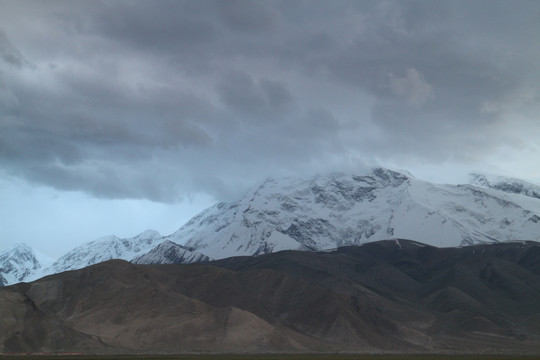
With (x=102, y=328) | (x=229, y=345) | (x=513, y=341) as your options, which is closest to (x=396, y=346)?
(x=513, y=341)

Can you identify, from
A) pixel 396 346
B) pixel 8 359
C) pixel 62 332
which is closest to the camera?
A: pixel 8 359

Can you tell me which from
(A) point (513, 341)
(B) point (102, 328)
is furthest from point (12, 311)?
(A) point (513, 341)

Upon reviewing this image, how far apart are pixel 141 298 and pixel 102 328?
23090 mm

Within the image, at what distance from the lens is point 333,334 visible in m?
197

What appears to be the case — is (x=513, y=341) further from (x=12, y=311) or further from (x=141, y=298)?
(x=12, y=311)

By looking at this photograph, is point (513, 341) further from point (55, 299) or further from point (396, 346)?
point (55, 299)

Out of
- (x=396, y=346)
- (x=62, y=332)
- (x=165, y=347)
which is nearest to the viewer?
(x=62, y=332)

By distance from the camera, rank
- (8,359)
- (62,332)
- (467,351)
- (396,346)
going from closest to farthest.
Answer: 1. (8,359)
2. (62,332)
3. (467,351)
4. (396,346)

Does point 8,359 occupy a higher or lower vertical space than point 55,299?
lower

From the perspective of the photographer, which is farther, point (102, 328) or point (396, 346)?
point (396, 346)

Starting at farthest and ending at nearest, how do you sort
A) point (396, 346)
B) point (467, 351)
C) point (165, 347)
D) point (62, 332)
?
point (396, 346) < point (467, 351) < point (165, 347) < point (62, 332)

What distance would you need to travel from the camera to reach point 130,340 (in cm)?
17100

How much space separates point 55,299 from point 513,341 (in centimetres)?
14253

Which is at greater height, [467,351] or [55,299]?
[55,299]
